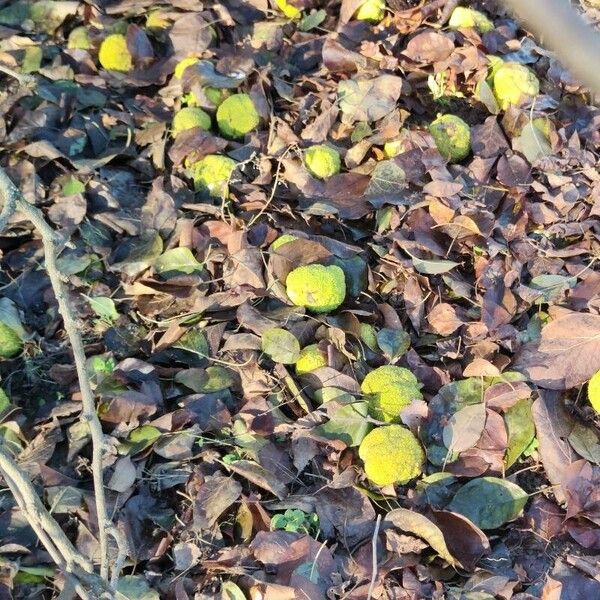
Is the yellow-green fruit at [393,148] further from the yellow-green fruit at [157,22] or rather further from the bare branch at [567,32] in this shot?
the bare branch at [567,32]

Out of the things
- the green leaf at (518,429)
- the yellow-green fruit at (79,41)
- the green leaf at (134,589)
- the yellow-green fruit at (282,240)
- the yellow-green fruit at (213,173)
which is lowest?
the green leaf at (134,589)

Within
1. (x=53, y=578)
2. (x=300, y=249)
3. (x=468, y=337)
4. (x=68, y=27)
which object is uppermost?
(x=468, y=337)

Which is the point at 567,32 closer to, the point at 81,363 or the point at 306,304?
the point at 81,363

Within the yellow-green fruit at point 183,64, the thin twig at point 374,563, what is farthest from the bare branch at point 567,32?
the yellow-green fruit at point 183,64

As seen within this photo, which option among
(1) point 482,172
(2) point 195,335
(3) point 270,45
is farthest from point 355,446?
(3) point 270,45

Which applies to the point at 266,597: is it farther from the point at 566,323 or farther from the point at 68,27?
the point at 68,27

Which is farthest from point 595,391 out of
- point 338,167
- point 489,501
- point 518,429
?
point 338,167

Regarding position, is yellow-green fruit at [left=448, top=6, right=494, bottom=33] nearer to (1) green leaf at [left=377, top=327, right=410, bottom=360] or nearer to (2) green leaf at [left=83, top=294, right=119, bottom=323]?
(1) green leaf at [left=377, top=327, right=410, bottom=360]
